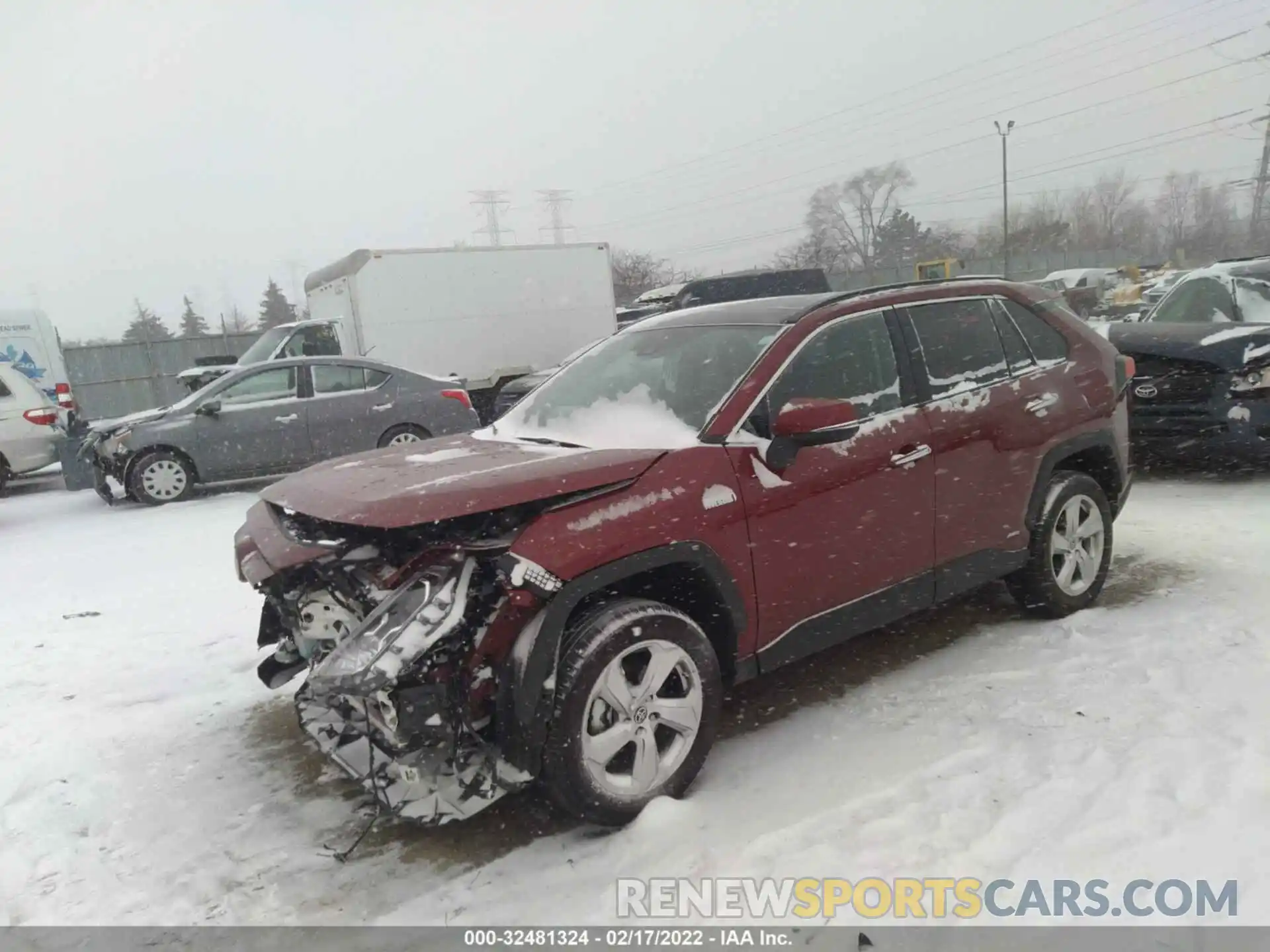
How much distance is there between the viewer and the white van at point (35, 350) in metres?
13.3

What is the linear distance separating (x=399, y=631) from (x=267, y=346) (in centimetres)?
1225

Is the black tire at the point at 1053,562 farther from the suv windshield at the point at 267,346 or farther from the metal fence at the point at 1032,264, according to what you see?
the metal fence at the point at 1032,264

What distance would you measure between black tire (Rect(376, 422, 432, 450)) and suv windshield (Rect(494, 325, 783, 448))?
6.37 meters

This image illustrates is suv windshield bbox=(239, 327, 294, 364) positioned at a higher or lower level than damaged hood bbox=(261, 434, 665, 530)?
higher

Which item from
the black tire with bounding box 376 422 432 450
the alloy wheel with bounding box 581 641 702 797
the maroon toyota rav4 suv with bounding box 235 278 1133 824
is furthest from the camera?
the black tire with bounding box 376 422 432 450

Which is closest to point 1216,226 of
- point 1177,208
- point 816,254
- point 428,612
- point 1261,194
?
point 1177,208

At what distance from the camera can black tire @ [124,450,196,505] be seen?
9664 mm

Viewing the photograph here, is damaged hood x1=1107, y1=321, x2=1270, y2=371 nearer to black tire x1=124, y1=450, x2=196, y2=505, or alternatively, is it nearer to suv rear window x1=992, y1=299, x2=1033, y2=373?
suv rear window x1=992, y1=299, x2=1033, y2=373

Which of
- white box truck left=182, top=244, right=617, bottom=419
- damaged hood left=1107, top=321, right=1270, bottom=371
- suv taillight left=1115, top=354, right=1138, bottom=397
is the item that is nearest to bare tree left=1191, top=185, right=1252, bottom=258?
white box truck left=182, top=244, right=617, bottom=419

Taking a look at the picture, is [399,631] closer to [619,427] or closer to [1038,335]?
[619,427]

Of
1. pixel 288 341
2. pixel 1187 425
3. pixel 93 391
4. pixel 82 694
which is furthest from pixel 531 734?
pixel 93 391

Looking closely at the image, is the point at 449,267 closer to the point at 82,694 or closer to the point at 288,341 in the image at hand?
the point at 288,341

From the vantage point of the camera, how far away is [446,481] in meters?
3.07

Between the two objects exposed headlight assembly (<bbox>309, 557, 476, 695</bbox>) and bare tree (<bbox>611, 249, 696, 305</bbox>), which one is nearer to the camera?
exposed headlight assembly (<bbox>309, 557, 476, 695</bbox>)
